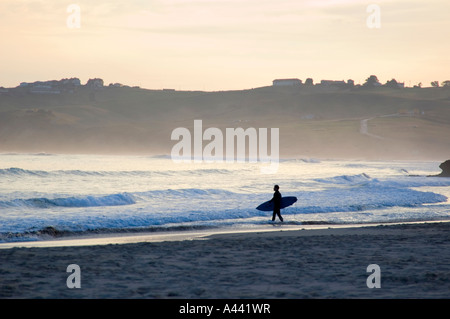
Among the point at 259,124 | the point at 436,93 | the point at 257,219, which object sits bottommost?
the point at 257,219

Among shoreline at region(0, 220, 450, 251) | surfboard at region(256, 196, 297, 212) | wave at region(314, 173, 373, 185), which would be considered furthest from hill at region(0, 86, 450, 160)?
shoreline at region(0, 220, 450, 251)

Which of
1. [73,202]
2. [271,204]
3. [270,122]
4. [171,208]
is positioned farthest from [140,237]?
[270,122]

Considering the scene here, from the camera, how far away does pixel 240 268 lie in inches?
385

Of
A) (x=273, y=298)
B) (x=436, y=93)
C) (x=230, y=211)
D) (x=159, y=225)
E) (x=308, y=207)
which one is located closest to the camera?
(x=273, y=298)

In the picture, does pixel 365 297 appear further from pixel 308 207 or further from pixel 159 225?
pixel 308 207

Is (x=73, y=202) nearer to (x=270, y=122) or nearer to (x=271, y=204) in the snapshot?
(x=271, y=204)

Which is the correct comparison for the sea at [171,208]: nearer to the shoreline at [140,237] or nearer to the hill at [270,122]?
the shoreline at [140,237]

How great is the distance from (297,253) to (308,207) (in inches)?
471

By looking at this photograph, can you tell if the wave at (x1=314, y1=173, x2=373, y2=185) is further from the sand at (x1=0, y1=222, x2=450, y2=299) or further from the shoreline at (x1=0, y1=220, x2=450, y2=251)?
the sand at (x1=0, y1=222, x2=450, y2=299)

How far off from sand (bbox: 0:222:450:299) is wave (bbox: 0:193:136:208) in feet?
36.4

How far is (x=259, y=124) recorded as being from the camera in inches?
6009

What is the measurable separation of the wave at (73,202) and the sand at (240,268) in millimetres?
11101

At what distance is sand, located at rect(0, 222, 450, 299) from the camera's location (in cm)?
790

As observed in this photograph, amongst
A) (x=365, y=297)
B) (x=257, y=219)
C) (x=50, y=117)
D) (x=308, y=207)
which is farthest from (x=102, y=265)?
(x=50, y=117)
